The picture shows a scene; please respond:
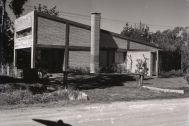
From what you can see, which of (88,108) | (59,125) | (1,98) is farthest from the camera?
(1,98)

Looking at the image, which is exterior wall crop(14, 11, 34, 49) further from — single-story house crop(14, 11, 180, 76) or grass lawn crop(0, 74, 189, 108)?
grass lawn crop(0, 74, 189, 108)

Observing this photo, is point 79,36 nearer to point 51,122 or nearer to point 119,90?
point 119,90

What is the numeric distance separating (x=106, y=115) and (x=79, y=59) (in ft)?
62.0

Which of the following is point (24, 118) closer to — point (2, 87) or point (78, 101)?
point (78, 101)

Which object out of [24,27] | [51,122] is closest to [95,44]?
[24,27]

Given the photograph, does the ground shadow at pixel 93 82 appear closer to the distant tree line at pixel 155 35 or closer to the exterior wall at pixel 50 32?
the exterior wall at pixel 50 32

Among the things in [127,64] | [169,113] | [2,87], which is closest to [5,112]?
[2,87]

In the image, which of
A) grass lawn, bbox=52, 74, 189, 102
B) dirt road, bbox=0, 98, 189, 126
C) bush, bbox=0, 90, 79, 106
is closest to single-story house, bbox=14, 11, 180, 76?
grass lawn, bbox=52, 74, 189, 102

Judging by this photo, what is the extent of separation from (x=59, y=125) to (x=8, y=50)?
29.4 metres

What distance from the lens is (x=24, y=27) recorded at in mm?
25859

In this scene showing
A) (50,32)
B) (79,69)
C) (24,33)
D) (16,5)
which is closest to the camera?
(16,5)

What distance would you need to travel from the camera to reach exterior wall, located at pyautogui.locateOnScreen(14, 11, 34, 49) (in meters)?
23.9

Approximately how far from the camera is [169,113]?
7.53 metres

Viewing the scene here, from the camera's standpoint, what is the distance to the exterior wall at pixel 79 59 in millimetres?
25452
